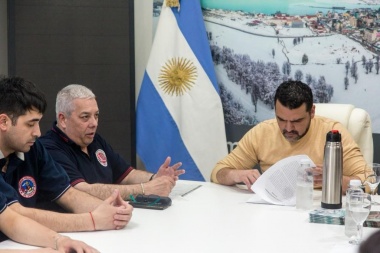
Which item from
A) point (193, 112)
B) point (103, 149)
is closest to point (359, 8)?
point (193, 112)

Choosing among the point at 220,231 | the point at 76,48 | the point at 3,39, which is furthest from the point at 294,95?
the point at 3,39

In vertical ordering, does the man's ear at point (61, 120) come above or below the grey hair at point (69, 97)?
below

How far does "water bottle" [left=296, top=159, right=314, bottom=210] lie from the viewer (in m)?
2.55

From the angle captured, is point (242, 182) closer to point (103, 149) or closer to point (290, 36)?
point (103, 149)

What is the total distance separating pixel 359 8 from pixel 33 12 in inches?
83.1

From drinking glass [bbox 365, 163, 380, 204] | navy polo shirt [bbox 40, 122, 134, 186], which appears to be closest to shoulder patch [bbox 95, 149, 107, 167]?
navy polo shirt [bbox 40, 122, 134, 186]

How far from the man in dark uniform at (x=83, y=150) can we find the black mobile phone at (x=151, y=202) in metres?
0.11

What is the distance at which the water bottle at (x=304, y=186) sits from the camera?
2549 mm

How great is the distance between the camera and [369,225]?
7.53ft

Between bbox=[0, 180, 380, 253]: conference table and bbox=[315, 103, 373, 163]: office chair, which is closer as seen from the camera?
bbox=[0, 180, 380, 253]: conference table

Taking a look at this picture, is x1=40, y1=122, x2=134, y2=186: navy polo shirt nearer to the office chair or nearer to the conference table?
the conference table

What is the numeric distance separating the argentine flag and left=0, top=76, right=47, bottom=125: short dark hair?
1.87 metres

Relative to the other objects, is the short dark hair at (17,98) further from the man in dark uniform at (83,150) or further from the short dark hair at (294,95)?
the short dark hair at (294,95)

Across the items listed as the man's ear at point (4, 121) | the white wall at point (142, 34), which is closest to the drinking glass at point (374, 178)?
the man's ear at point (4, 121)
